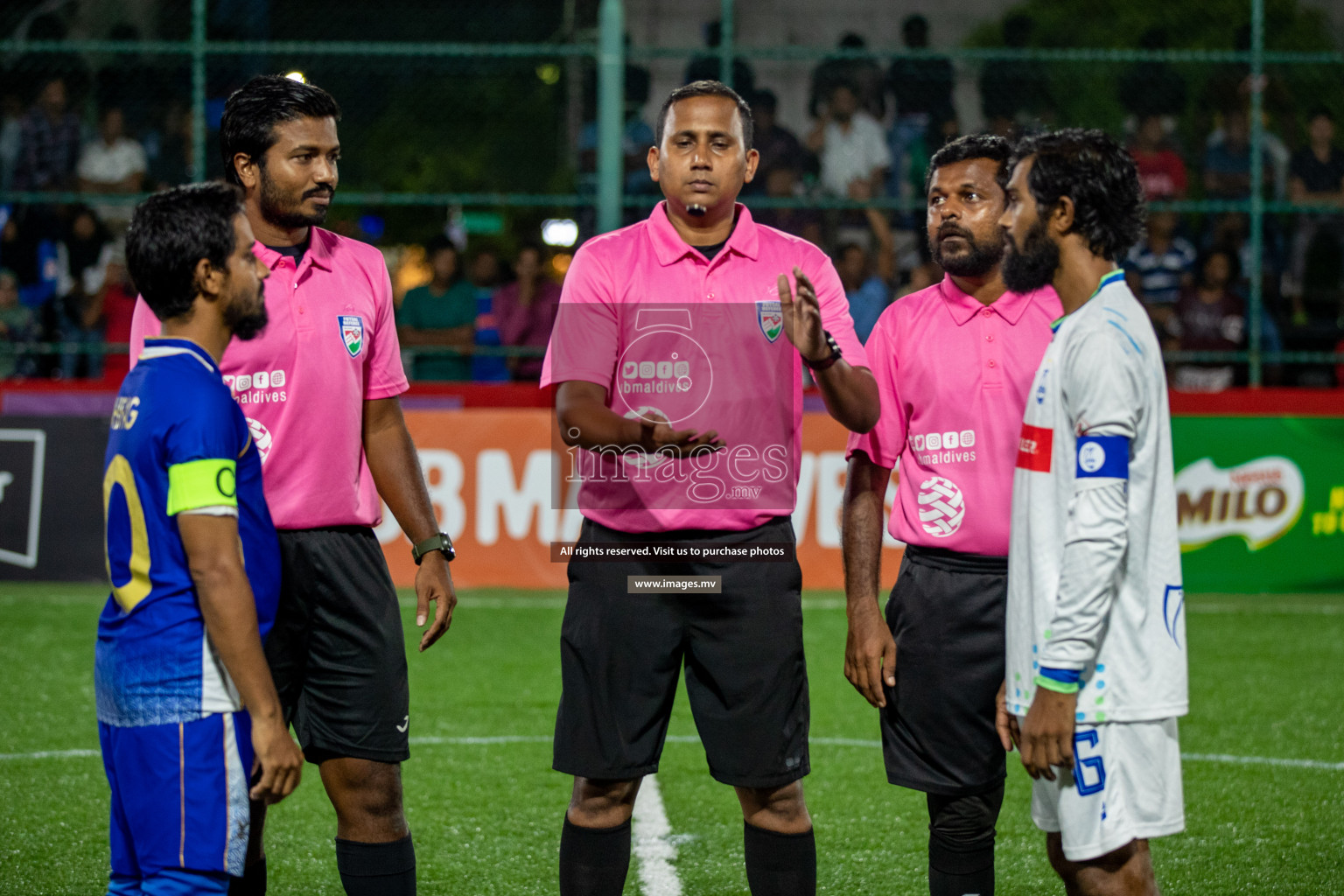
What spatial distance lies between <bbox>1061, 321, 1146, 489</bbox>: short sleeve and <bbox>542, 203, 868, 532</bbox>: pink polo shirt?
70cm

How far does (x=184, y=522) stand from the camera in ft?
9.00

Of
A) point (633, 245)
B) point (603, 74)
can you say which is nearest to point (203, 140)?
point (603, 74)

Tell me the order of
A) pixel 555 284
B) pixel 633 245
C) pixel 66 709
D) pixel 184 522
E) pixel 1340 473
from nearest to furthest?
pixel 184 522 → pixel 633 245 → pixel 66 709 → pixel 1340 473 → pixel 555 284

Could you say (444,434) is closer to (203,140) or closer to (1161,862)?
(203,140)

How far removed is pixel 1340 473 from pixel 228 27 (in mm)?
9897

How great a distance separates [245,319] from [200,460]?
0.35m

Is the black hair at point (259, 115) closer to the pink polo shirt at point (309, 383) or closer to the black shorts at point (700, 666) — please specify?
the pink polo shirt at point (309, 383)

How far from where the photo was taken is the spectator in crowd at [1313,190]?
11.5m

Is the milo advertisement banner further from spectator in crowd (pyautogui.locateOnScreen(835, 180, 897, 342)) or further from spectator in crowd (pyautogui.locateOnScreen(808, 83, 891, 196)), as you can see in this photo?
spectator in crowd (pyautogui.locateOnScreen(808, 83, 891, 196))

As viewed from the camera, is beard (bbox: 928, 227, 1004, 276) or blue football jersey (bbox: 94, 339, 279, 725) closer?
blue football jersey (bbox: 94, 339, 279, 725)

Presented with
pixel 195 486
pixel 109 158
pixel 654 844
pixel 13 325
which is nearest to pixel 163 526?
pixel 195 486

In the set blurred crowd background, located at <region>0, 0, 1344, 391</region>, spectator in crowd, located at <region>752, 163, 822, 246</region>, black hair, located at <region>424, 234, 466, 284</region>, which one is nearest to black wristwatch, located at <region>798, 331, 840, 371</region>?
blurred crowd background, located at <region>0, 0, 1344, 391</region>

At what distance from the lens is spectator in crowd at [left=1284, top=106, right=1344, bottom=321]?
37.6 ft

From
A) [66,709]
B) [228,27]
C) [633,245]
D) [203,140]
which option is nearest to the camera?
[633,245]
